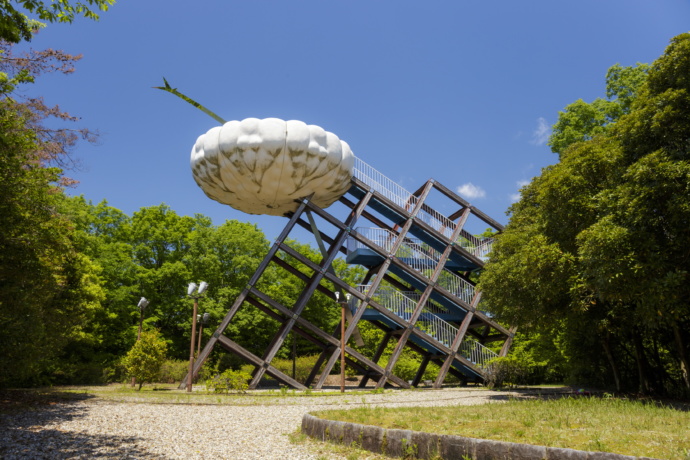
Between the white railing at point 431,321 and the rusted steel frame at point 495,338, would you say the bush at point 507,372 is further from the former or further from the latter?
the rusted steel frame at point 495,338

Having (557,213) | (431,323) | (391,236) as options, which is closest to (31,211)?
(557,213)

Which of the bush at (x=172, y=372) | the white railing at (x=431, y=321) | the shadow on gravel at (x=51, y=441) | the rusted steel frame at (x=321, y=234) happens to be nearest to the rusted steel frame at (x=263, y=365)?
the white railing at (x=431, y=321)

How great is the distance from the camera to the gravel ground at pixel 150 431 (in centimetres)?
614

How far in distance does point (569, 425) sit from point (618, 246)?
502 cm

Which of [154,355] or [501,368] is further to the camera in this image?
[501,368]

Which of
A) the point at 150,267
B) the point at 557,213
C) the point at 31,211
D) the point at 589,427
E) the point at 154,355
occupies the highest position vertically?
the point at 557,213

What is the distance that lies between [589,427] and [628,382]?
1328 centimetres

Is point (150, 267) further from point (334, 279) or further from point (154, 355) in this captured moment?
point (334, 279)

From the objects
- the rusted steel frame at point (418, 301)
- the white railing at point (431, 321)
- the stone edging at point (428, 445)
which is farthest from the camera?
the white railing at point (431, 321)

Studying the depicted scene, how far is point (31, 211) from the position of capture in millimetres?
10039

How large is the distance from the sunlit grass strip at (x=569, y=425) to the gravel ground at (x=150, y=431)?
4.31 feet

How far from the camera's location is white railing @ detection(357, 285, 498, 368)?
2098cm

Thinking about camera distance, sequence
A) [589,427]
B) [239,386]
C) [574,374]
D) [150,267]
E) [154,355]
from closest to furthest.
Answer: [589,427], [239,386], [154,355], [574,374], [150,267]

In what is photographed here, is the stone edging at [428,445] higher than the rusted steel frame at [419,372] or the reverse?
the reverse
